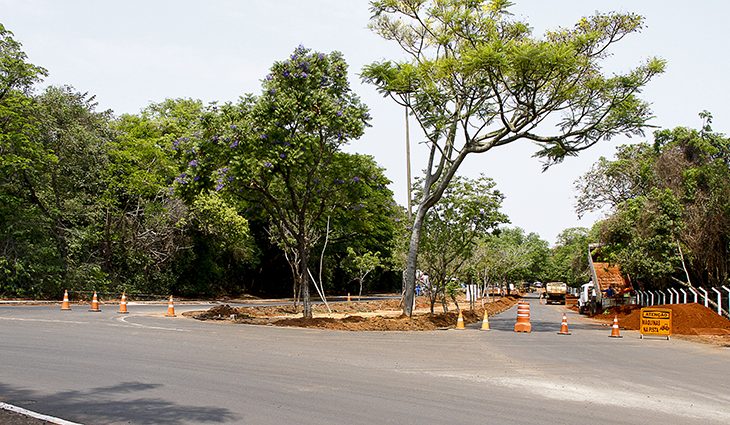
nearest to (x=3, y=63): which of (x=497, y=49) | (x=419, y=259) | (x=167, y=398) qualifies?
(x=419, y=259)

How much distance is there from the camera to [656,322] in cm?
2244

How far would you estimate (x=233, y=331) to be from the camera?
64.0ft

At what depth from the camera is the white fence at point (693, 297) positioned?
1110 inches

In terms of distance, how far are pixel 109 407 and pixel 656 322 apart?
19.7 meters

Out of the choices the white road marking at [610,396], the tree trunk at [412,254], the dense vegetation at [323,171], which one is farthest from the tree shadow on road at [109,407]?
the tree trunk at [412,254]

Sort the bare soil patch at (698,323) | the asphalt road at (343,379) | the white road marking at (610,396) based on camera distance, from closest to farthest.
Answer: the asphalt road at (343,379) → the white road marking at (610,396) → the bare soil patch at (698,323)

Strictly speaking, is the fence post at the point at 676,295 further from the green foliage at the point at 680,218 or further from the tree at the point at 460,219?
the tree at the point at 460,219

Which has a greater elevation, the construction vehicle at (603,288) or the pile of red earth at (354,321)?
the construction vehicle at (603,288)

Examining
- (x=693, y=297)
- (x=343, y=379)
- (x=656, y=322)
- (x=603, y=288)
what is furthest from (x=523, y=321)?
(x=603, y=288)

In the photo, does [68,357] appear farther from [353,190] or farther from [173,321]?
[353,190]

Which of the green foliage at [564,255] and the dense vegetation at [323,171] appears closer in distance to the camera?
the dense vegetation at [323,171]

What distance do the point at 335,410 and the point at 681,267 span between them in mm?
28554

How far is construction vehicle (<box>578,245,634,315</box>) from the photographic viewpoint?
135 ft

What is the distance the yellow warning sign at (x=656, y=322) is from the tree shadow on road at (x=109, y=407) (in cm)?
1872
